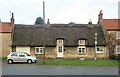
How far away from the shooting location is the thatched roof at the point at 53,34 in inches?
2266

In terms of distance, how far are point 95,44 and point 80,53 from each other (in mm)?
2847

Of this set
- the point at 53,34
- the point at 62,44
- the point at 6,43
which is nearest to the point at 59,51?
the point at 62,44

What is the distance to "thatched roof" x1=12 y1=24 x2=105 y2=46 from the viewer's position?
2266 inches

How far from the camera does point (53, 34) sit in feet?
194

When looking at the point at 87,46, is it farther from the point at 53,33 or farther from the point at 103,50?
the point at 53,33

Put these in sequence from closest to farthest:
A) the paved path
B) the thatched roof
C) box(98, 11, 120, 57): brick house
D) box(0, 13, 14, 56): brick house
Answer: the paved path
box(98, 11, 120, 57): brick house
the thatched roof
box(0, 13, 14, 56): brick house

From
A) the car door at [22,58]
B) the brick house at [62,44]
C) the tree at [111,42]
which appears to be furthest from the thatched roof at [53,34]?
the car door at [22,58]

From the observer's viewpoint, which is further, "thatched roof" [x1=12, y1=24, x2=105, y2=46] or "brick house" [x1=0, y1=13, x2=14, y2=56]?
"brick house" [x1=0, y1=13, x2=14, y2=56]

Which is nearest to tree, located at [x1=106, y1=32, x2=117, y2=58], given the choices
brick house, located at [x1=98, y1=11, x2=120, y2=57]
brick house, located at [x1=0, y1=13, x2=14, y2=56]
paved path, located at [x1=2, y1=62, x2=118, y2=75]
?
brick house, located at [x1=98, y1=11, x2=120, y2=57]

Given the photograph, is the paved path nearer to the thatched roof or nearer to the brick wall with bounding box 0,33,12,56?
the thatched roof

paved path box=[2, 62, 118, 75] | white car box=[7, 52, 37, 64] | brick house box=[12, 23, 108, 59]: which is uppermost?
brick house box=[12, 23, 108, 59]

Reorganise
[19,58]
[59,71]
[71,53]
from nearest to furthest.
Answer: [59,71], [19,58], [71,53]

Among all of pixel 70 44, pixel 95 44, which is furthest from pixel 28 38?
pixel 95 44

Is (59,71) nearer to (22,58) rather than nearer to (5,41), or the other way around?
(22,58)
